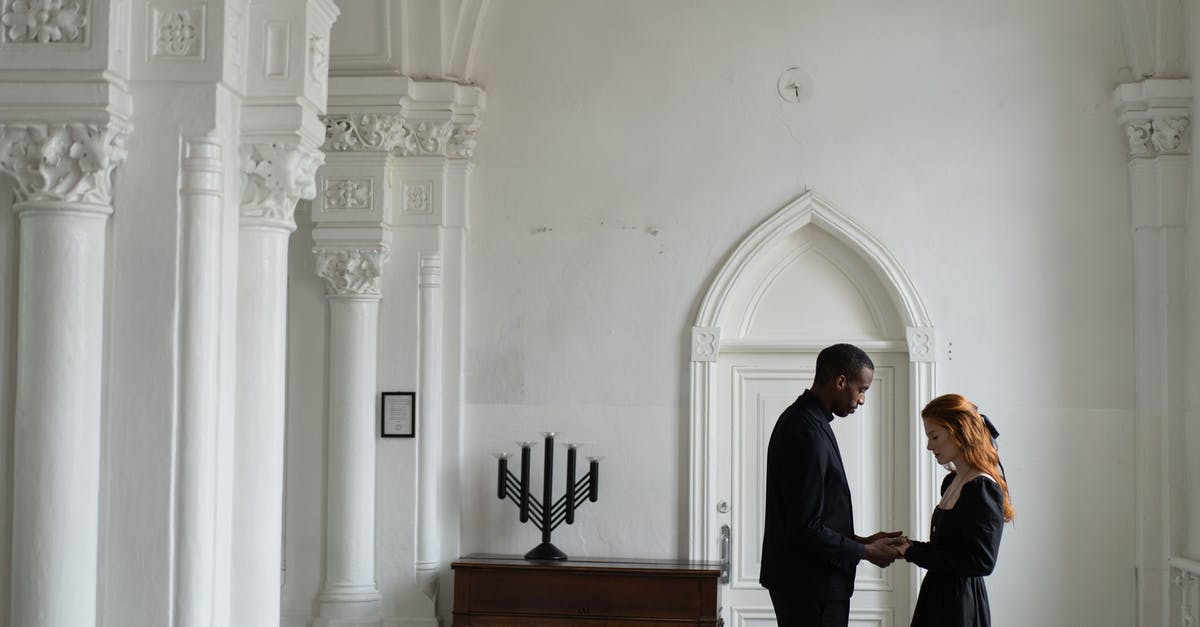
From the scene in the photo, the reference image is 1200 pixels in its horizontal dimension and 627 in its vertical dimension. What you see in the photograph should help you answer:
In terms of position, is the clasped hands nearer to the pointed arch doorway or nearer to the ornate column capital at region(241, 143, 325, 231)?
the ornate column capital at region(241, 143, 325, 231)

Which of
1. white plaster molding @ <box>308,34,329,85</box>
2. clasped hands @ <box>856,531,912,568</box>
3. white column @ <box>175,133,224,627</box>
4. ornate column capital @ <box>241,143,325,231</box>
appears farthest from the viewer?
white plaster molding @ <box>308,34,329,85</box>

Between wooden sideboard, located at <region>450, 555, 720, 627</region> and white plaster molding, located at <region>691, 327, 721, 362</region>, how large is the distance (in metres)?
1.32

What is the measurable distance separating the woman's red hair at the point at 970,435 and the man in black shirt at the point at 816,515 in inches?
23.8

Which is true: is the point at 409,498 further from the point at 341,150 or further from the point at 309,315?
the point at 341,150

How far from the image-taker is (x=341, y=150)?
8.45 m

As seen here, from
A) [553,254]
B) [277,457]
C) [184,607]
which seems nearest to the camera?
[184,607]

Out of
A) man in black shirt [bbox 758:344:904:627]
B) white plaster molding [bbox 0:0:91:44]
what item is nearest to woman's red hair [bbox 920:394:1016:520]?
man in black shirt [bbox 758:344:904:627]

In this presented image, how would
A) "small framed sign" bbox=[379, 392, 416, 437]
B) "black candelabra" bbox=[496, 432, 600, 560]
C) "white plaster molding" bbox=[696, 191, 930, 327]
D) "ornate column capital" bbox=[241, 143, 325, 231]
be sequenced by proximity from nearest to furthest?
"ornate column capital" bbox=[241, 143, 325, 231] < "black candelabra" bbox=[496, 432, 600, 560] < "white plaster molding" bbox=[696, 191, 930, 327] < "small framed sign" bbox=[379, 392, 416, 437]

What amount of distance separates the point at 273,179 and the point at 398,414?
348cm

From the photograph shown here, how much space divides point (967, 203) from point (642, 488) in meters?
2.73

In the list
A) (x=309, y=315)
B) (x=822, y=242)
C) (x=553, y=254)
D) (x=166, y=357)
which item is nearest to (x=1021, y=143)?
(x=822, y=242)

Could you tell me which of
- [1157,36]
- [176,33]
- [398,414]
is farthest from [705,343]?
[176,33]

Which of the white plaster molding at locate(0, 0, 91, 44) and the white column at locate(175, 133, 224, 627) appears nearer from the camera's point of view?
the white plaster molding at locate(0, 0, 91, 44)

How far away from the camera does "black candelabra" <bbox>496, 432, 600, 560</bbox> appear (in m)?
8.13
